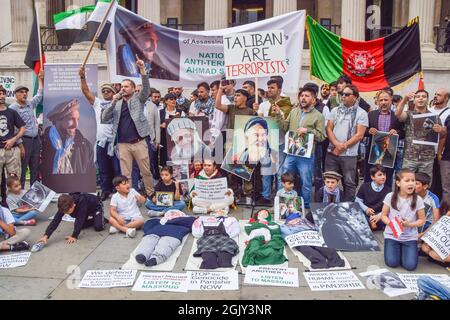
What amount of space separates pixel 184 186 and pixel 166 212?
0.94 metres

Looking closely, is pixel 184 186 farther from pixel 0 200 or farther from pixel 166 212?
pixel 0 200

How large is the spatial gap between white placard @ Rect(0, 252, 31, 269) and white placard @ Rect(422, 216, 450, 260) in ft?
15.2

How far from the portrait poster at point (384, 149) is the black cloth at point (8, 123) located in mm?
5672

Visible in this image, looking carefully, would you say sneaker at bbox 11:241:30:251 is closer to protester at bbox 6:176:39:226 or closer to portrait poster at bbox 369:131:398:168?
protester at bbox 6:176:39:226

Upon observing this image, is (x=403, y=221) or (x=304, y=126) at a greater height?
(x=304, y=126)

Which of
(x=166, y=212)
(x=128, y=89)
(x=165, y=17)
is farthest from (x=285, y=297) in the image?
(x=165, y=17)

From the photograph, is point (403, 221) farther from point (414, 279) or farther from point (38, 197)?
point (38, 197)

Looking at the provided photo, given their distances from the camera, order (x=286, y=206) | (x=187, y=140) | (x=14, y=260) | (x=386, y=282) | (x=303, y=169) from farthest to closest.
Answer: (x=187, y=140) < (x=303, y=169) < (x=286, y=206) < (x=14, y=260) < (x=386, y=282)

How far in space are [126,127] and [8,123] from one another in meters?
1.84

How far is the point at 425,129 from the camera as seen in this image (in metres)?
6.86

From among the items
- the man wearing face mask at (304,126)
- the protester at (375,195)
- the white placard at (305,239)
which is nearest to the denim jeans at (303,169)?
the man wearing face mask at (304,126)

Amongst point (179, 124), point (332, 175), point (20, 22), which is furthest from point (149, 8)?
point (332, 175)

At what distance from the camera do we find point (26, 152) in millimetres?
7977

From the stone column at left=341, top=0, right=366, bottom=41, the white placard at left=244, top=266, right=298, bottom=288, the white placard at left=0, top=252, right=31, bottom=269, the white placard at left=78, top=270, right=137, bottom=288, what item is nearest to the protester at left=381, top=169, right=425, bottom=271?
the white placard at left=244, top=266, right=298, bottom=288
